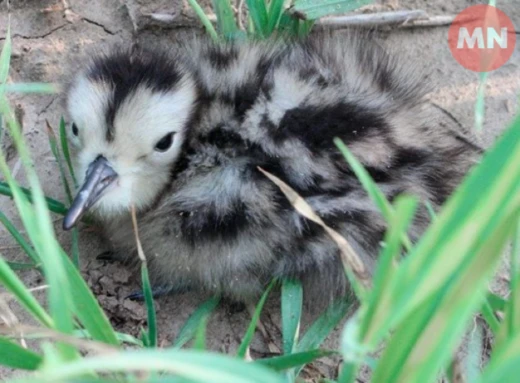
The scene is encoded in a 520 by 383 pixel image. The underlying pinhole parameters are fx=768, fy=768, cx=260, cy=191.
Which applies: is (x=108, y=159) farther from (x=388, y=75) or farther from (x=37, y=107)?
(x=388, y=75)

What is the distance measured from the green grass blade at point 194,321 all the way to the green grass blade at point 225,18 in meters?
0.81

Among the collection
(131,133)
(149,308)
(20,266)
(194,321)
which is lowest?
(194,321)

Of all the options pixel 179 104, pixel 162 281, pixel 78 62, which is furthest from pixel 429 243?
pixel 78 62

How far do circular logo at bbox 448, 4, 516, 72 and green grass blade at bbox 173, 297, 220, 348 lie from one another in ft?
3.97

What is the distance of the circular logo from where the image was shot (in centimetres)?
257

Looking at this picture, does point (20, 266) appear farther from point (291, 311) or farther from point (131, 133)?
point (291, 311)

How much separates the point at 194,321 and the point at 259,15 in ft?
2.99

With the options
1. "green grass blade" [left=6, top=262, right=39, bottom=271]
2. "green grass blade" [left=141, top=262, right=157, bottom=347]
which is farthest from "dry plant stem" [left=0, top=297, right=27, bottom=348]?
"green grass blade" [left=6, top=262, right=39, bottom=271]

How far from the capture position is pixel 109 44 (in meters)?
2.36

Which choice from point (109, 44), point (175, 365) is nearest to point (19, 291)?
point (175, 365)

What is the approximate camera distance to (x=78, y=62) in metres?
2.23

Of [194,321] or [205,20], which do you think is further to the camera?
[205,20]

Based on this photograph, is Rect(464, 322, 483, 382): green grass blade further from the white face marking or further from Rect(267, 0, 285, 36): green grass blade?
Rect(267, 0, 285, 36): green grass blade

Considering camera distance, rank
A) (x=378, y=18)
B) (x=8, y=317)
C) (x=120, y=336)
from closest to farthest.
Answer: (x=8, y=317), (x=120, y=336), (x=378, y=18)
